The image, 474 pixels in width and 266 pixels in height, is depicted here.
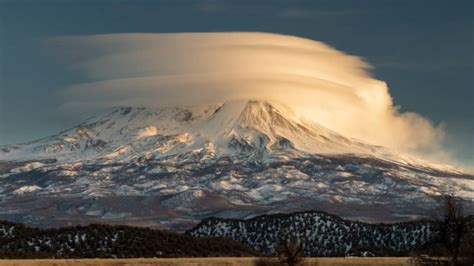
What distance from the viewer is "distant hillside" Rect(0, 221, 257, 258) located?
137875 mm

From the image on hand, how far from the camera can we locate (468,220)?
291ft

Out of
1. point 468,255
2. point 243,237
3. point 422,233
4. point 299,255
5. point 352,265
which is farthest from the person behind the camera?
point 243,237

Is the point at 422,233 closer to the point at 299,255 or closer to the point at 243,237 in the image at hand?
the point at 243,237

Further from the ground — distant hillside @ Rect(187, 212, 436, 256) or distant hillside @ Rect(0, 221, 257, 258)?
distant hillside @ Rect(187, 212, 436, 256)

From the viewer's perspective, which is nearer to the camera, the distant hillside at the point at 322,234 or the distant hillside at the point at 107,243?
the distant hillside at the point at 107,243

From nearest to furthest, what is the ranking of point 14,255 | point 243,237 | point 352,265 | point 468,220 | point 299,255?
point 468,220
point 299,255
point 352,265
point 14,255
point 243,237

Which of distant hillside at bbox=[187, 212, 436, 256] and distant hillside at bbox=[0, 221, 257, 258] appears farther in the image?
distant hillside at bbox=[187, 212, 436, 256]

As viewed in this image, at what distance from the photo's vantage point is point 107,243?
5581 inches

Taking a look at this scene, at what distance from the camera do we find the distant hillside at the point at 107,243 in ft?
452

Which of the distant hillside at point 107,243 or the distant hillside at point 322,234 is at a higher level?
the distant hillside at point 322,234

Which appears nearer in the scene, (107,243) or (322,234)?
(107,243)

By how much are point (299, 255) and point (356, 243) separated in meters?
90.9

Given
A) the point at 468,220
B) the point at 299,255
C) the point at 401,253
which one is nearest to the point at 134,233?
the point at 401,253

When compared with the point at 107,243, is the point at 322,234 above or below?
above
